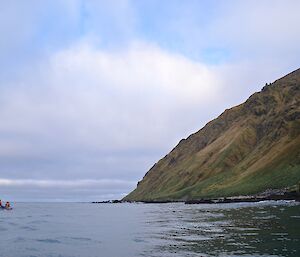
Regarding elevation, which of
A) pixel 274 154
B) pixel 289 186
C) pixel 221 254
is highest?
pixel 274 154

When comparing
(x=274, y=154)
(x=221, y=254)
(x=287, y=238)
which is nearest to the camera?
(x=221, y=254)

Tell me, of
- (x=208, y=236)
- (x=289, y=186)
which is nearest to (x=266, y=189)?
(x=289, y=186)

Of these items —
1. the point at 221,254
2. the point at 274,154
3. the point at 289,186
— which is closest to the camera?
the point at 221,254

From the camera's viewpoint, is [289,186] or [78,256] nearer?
[78,256]

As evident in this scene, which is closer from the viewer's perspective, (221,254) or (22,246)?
(221,254)

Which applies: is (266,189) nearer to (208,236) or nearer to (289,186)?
(289,186)

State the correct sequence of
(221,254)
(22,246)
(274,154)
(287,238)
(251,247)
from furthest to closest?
1. (274,154)
2. (22,246)
3. (287,238)
4. (251,247)
5. (221,254)

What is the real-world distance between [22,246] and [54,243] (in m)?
3.65

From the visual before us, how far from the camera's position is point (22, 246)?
44.3 metres

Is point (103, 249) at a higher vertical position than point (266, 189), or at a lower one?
lower

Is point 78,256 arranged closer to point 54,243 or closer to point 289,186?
point 54,243

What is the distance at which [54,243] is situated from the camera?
46.6 metres

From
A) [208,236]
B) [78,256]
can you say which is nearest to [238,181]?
[208,236]

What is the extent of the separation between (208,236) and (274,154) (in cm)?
15786
